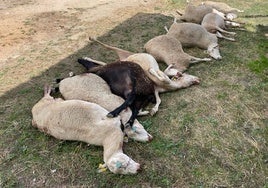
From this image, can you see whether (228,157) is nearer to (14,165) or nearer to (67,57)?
(14,165)

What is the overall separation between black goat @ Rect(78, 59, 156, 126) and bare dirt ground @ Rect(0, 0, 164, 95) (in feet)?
3.81

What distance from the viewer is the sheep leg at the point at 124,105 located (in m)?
3.21

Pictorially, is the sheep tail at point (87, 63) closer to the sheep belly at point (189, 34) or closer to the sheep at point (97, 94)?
the sheep at point (97, 94)

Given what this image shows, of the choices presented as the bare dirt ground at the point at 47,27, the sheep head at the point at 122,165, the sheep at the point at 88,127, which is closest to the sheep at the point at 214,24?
the bare dirt ground at the point at 47,27

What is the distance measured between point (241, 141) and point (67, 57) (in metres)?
2.70

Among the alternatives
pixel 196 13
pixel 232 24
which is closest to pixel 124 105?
pixel 196 13

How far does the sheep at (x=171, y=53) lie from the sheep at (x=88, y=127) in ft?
4.85

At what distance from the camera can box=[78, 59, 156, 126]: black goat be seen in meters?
3.60

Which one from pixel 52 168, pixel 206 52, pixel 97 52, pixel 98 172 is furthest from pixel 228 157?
pixel 97 52

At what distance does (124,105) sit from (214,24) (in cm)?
284

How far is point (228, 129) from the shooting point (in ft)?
11.1

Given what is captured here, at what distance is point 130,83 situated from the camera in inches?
145

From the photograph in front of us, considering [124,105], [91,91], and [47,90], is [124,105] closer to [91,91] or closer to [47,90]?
[91,91]

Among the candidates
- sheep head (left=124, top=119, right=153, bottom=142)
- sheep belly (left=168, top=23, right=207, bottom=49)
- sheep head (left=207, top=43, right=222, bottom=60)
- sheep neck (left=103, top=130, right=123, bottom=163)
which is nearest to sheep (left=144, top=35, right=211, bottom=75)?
sheep head (left=207, top=43, right=222, bottom=60)
